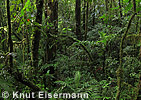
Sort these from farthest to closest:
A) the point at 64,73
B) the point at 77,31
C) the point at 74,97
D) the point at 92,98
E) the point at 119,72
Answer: the point at 77,31 → the point at 64,73 → the point at 74,97 → the point at 92,98 → the point at 119,72

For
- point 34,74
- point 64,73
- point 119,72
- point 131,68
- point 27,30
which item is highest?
point 27,30

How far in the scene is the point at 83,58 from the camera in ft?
17.2

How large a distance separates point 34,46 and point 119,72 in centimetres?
170

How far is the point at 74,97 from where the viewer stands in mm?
2891

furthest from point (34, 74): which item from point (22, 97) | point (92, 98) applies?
point (92, 98)

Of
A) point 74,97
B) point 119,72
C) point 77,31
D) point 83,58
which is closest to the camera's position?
point 119,72

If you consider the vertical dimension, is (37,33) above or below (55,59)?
above

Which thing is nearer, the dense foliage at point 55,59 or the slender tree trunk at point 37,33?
the dense foliage at point 55,59

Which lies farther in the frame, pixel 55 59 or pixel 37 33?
pixel 55 59

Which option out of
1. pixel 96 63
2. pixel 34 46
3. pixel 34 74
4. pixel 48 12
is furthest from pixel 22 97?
pixel 96 63

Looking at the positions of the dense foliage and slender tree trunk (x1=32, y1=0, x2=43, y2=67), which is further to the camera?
slender tree trunk (x1=32, y1=0, x2=43, y2=67)

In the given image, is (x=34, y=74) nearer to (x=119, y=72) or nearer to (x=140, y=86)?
(x=119, y=72)

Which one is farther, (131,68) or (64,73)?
(64,73)

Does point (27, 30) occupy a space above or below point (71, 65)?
above
